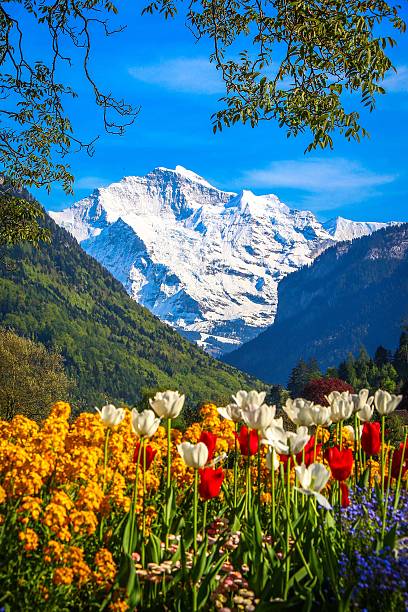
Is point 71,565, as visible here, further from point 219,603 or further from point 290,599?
point 290,599

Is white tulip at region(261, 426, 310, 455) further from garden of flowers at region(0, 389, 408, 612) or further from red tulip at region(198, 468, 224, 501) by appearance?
red tulip at region(198, 468, 224, 501)

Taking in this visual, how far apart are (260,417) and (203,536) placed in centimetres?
101

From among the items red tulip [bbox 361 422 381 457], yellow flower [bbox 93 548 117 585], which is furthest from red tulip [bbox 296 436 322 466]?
yellow flower [bbox 93 548 117 585]

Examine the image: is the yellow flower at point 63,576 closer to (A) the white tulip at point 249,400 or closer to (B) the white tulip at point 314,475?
(B) the white tulip at point 314,475

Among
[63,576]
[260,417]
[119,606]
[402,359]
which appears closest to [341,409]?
[260,417]

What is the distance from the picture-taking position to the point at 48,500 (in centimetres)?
544

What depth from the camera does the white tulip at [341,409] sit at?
17.9 ft

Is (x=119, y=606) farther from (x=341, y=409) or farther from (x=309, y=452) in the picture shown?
(x=309, y=452)

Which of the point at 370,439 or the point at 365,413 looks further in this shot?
the point at 365,413

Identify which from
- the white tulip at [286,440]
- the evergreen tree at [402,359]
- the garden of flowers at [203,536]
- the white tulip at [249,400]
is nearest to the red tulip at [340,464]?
the garden of flowers at [203,536]

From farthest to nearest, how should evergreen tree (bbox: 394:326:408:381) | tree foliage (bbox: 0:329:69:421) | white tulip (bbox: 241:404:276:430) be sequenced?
evergreen tree (bbox: 394:326:408:381), tree foliage (bbox: 0:329:69:421), white tulip (bbox: 241:404:276:430)

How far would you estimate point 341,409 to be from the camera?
216 inches

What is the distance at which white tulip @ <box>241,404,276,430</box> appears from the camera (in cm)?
473

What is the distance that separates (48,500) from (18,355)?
58.6m
